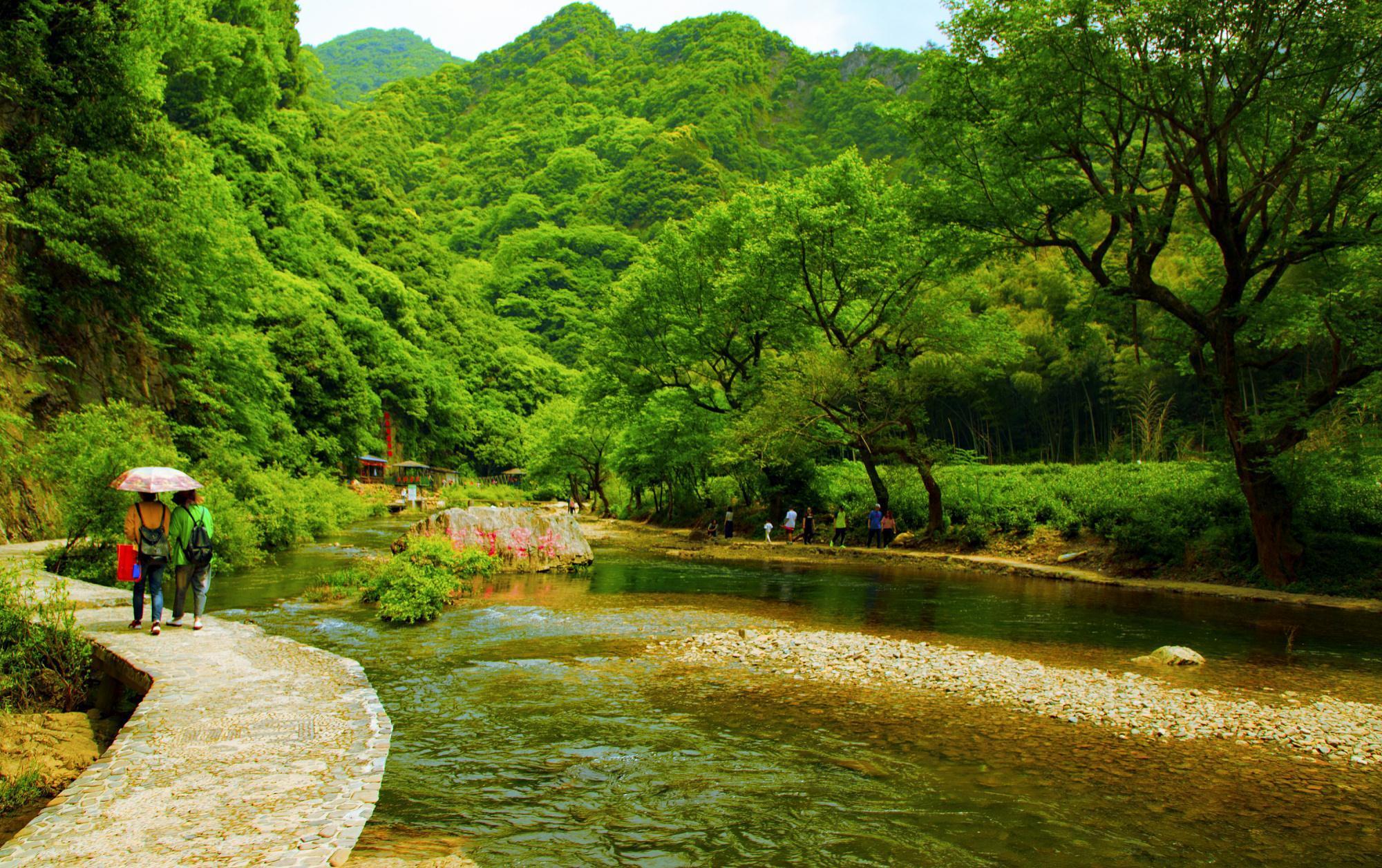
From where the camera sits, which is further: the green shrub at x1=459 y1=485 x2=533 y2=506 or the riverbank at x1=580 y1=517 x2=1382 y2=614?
the green shrub at x1=459 y1=485 x2=533 y2=506

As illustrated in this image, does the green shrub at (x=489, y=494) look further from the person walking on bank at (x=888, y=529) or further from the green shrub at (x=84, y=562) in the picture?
the green shrub at (x=84, y=562)

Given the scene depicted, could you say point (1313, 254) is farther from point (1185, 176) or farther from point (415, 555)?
point (415, 555)

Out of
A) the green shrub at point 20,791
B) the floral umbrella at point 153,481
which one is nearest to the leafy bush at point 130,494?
the floral umbrella at point 153,481

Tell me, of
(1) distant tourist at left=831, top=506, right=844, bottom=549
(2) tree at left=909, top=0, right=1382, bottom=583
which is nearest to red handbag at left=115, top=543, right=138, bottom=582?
(2) tree at left=909, top=0, right=1382, bottom=583

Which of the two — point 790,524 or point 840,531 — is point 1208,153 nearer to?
point 840,531

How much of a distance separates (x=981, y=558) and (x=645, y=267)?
66.0 ft

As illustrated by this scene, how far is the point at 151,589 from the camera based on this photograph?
9.29m

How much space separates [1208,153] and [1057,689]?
41.9 ft

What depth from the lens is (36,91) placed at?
66.4 feet

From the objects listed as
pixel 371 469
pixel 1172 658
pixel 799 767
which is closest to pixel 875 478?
pixel 1172 658

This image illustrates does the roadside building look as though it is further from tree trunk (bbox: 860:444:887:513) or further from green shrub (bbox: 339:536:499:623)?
green shrub (bbox: 339:536:499:623)

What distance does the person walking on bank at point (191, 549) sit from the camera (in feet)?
31.4

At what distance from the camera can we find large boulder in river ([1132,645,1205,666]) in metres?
Result: 10.2

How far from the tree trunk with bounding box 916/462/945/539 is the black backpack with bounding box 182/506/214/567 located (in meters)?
21.3
